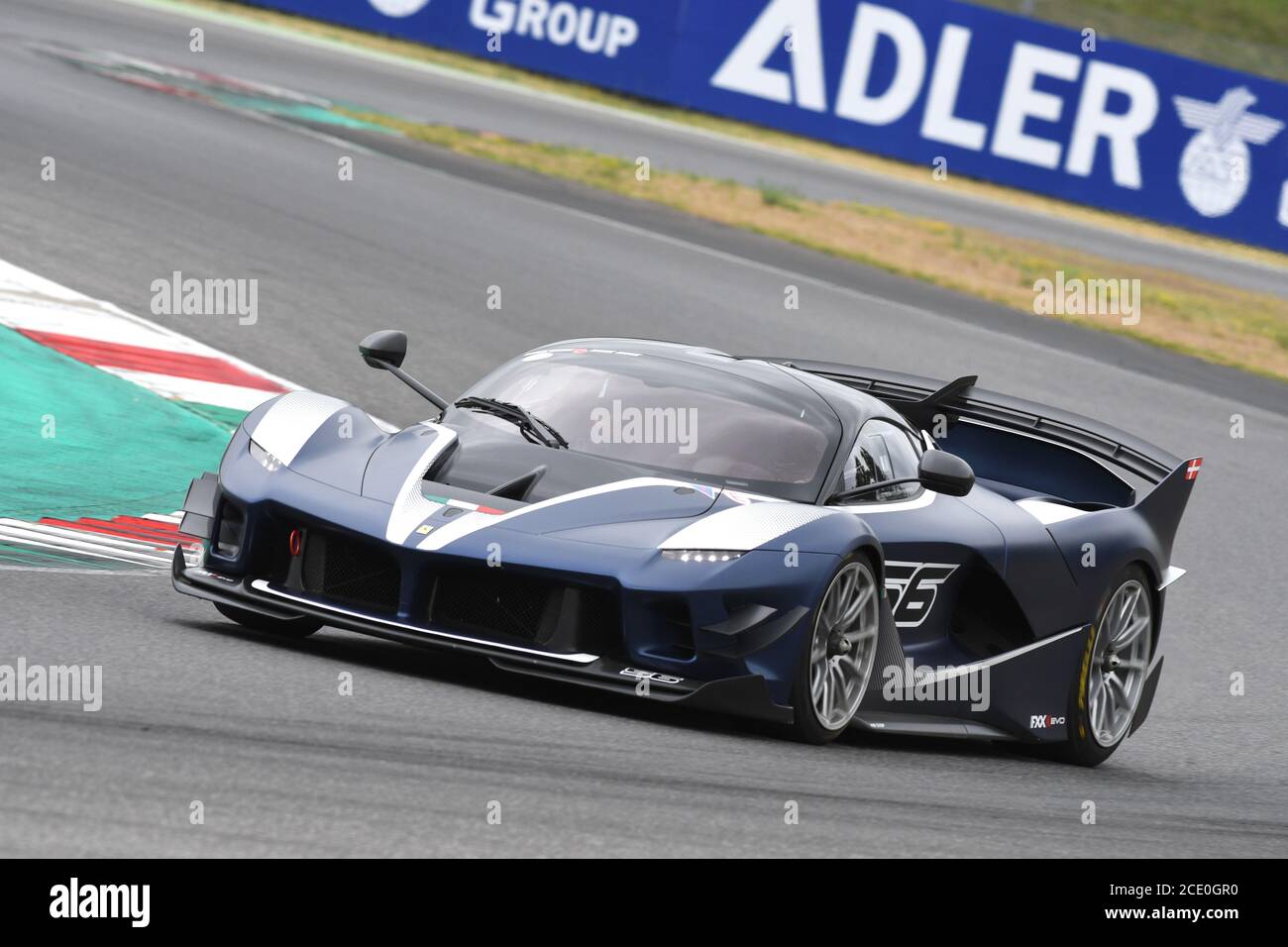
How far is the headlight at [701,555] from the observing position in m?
6.30

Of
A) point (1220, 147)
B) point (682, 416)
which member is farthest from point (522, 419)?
point (1220, 147)

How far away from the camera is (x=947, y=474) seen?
23.0 feet

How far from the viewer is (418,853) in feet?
14.6

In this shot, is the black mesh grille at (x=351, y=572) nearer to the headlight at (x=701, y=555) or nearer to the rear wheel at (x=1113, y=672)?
the headlight at (x=701, y=555)

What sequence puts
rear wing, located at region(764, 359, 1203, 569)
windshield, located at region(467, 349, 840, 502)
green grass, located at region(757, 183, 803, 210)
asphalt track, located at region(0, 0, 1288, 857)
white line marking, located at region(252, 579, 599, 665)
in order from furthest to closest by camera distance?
green grass, located at region(757, 183, 803, 210), rear wing, located at region(764, 359, 1203, 569), windshield, located at region(467, 349, 840, 502), white line marking, located at region(252, 579, 599, 665), asphalt track, located at region(0, 0, 1288, 857)

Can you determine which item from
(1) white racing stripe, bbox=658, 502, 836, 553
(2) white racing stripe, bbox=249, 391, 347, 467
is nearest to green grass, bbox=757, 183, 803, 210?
(2) white racing stripe, bbox=249, 391, 347, 467

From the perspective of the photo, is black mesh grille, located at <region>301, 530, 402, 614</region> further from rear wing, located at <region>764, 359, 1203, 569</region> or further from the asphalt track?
rear wing, located at <region>764, 359, 1203, 569</region>

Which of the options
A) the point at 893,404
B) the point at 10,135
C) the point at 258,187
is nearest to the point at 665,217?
the point at 258,187

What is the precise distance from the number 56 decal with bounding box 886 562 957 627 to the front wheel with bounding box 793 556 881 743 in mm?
313

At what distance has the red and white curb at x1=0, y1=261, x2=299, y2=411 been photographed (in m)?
10.9

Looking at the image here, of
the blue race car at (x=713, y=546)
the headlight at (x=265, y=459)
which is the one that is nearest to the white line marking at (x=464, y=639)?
the blue race car at (x=713, y=546)

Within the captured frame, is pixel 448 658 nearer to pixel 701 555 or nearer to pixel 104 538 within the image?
pixel 701 555

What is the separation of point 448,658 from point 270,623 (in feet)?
2.07

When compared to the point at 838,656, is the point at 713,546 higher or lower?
higher
